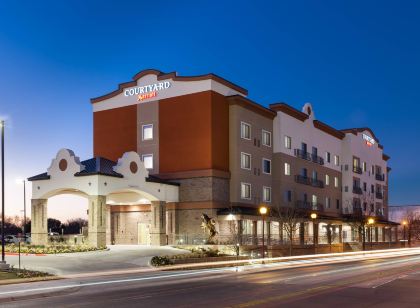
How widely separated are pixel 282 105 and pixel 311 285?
Answer: 43350mm

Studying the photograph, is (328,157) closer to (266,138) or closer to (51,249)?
(266,138)

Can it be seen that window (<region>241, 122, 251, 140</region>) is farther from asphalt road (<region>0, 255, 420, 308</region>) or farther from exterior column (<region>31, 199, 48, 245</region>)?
asphalt road (<region>0, 255, 420, 308</region>)

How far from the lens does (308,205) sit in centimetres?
6919

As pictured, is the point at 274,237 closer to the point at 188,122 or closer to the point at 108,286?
the point at 188,122

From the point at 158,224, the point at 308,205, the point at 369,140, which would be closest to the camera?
the point at 158,224

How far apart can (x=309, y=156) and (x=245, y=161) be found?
50.8 ft

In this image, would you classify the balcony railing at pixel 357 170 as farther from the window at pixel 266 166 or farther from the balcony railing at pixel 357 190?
the window at pixel 266 166

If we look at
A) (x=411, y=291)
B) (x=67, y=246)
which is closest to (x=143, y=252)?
(x=67, y=246)

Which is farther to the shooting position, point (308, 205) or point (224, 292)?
point (308, 205)

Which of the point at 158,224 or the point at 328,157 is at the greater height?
the point at 328,157

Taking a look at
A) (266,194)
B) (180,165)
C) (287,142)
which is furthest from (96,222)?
(287,142)

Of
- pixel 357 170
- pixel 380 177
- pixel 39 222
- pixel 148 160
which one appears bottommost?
pixel 39 222

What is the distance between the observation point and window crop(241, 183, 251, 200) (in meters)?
57.5

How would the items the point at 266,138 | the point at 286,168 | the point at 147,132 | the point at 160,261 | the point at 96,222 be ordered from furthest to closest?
→ 1. the point at 286,168
2. the point at 266,138
3. the point at 147,132
4. the point at 96,222
5. the point at 160,261
